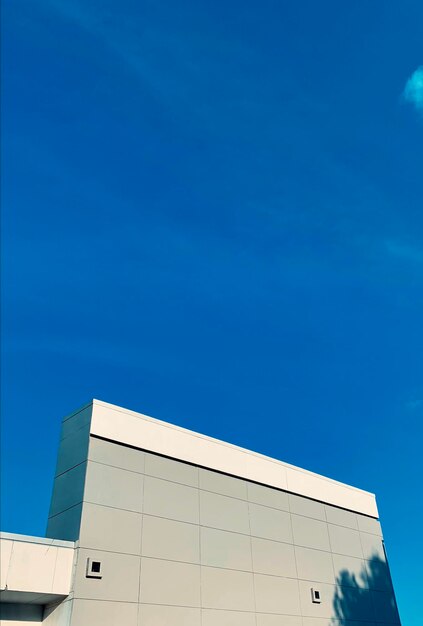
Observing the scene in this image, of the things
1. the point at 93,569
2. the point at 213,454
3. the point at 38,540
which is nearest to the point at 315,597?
the point at 213,454

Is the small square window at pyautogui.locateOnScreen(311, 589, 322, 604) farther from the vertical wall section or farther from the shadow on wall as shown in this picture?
the shadow on wall

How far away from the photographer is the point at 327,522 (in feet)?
68.5

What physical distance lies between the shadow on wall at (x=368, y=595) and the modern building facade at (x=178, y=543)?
65 mm

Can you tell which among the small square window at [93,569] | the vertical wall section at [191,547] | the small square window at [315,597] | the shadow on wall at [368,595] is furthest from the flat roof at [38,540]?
the shadow on wall at [368,595]

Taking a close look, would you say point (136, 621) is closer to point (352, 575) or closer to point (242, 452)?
point (242, 452)

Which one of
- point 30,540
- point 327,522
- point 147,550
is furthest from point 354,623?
point 30,540

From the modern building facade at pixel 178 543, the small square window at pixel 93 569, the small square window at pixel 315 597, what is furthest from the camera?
the small square window at pixel 315 597

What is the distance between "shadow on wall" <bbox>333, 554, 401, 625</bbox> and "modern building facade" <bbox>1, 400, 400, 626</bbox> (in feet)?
0.21

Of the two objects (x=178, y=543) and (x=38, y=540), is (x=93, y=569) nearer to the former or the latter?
(x=38, y=540)

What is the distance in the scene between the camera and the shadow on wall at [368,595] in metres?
19.5

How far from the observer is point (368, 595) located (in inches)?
819

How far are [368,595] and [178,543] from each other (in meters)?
10.2

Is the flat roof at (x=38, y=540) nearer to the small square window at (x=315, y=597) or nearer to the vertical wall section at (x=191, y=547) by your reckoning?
the vertical wall section at (x=191, y=547)

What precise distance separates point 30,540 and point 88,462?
2.40 meters
